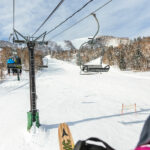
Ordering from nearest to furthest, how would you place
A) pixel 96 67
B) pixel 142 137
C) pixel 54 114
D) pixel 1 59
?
pixel 142 137
pixel 96 67
pixel 54 114
pixel 1 59

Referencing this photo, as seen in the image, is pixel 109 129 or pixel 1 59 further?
pixel 1 59

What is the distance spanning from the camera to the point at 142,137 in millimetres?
750

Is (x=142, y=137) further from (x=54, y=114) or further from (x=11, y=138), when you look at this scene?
(x=54, y=114)

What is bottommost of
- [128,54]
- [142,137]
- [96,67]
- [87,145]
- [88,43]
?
[87,145]

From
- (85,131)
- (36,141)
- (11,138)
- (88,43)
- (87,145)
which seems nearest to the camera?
(87,145)

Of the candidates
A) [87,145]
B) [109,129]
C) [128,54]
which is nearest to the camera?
[87,145]

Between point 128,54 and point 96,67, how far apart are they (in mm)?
68350

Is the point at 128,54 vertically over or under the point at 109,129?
over

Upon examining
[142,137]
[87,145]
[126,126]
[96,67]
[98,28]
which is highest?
[98,28]

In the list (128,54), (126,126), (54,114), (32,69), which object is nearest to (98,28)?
(32,69)

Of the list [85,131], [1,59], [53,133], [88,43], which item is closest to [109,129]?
[85,131]

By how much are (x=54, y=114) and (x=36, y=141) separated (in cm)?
400

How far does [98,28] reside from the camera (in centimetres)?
345

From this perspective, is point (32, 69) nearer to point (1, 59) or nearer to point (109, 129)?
point (109, 129)
